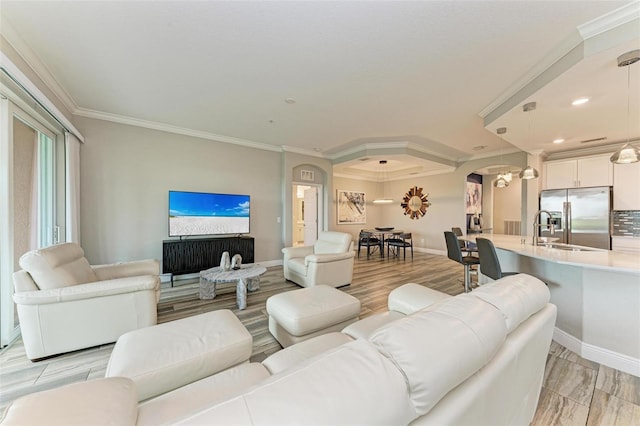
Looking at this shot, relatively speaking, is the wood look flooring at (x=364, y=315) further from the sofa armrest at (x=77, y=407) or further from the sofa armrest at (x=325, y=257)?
the sofa armrest at (x=77, y=407)

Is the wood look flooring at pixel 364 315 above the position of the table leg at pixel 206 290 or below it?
below

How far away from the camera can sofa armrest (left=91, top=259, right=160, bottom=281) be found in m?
2.59

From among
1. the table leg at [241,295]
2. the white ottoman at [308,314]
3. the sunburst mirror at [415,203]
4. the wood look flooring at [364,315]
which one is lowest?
the wood look flooring at [364,315]

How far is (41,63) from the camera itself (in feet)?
7.87

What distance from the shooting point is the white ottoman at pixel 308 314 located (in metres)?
1.80

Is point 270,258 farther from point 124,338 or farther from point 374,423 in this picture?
point 374,423

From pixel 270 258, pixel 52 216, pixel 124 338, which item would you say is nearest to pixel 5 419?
pixel 124 338

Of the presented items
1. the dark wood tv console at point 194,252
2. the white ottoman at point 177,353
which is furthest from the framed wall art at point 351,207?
the white ottoman at point 177,353

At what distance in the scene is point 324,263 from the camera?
11.4 ft

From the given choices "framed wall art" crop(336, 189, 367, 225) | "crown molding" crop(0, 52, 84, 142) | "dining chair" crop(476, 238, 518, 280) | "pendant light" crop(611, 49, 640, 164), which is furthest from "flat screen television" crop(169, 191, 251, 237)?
"pendant light" crop(611, 49, 640, 164)

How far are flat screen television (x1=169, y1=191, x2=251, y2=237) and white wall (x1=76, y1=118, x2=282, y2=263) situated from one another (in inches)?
9.5

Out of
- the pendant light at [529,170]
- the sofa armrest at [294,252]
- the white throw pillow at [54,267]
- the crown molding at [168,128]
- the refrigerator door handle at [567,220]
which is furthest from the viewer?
the refrigerator door handle at [567,220]

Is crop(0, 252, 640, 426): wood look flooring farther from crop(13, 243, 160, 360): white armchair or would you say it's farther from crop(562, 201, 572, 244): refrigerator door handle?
crop(562, 201, 572, 244): refrigerator door handle

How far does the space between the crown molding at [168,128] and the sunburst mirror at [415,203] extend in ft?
15.2
